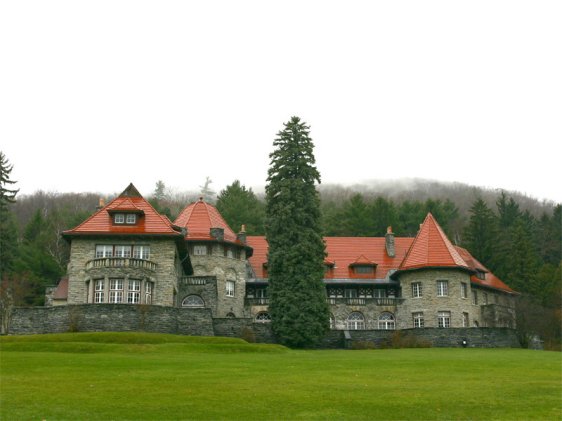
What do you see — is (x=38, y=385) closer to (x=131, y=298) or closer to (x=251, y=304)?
(x=131, y=298)

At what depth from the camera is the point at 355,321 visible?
55781mm

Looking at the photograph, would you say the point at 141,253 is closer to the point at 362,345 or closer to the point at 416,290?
the point at 362,345

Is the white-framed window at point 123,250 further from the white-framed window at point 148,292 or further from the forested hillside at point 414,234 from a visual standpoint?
the forested hillside at point 414,234

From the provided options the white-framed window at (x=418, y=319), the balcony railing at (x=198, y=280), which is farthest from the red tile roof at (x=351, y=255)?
the balcony railing at (x=198, y=280)

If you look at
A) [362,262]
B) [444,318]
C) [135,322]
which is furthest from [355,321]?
[135,322]

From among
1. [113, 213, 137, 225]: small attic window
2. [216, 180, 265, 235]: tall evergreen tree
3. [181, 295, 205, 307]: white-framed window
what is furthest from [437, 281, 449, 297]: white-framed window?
[216, 180, 265, 235]: tall evergreen tree

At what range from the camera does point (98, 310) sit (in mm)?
38500

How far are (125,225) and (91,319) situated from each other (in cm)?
825

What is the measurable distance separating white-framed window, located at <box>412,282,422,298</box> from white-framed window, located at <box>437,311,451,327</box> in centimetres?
220

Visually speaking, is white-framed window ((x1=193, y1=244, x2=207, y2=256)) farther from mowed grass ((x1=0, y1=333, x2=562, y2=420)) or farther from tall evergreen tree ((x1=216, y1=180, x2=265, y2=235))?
mowed grass ((x1=0, y1=333, x2=562, y2=420))

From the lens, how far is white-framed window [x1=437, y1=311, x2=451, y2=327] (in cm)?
5228

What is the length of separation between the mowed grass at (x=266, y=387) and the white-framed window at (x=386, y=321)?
26.0 metres

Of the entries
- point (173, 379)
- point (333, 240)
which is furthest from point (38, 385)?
point (333, 240)

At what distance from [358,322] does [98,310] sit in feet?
79.3
